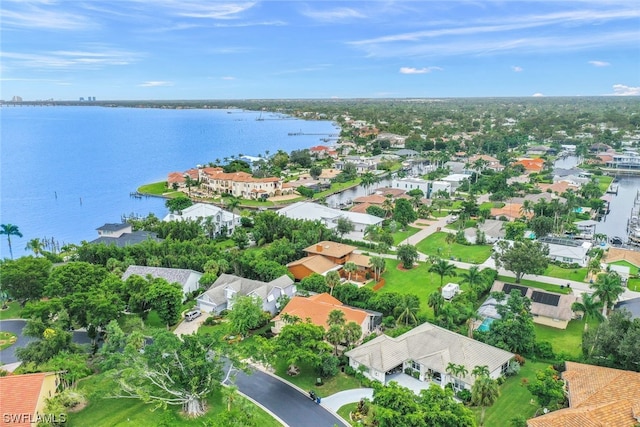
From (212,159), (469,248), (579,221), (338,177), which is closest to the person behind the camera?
(469,248)

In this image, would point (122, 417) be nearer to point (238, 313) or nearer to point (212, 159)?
point (238, 313)

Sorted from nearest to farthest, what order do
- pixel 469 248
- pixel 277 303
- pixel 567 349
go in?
pixel 567 349 → pixel 277 303 → pixel 469 248

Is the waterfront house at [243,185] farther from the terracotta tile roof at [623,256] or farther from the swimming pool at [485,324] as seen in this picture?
the swimming pool at [485,324]

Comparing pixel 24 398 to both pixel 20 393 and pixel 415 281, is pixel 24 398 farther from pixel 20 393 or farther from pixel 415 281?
pixel 415 281

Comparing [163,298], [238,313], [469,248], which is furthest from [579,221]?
[163,298]

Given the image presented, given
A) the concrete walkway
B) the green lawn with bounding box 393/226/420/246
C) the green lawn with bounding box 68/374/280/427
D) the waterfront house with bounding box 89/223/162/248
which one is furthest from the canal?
the waterfront house with bounding box 89/223/162/248

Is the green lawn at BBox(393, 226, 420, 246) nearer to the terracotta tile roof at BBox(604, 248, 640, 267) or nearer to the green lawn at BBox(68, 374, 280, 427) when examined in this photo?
the terracotta tile roof at BBox(604, 248, 640, 267)
